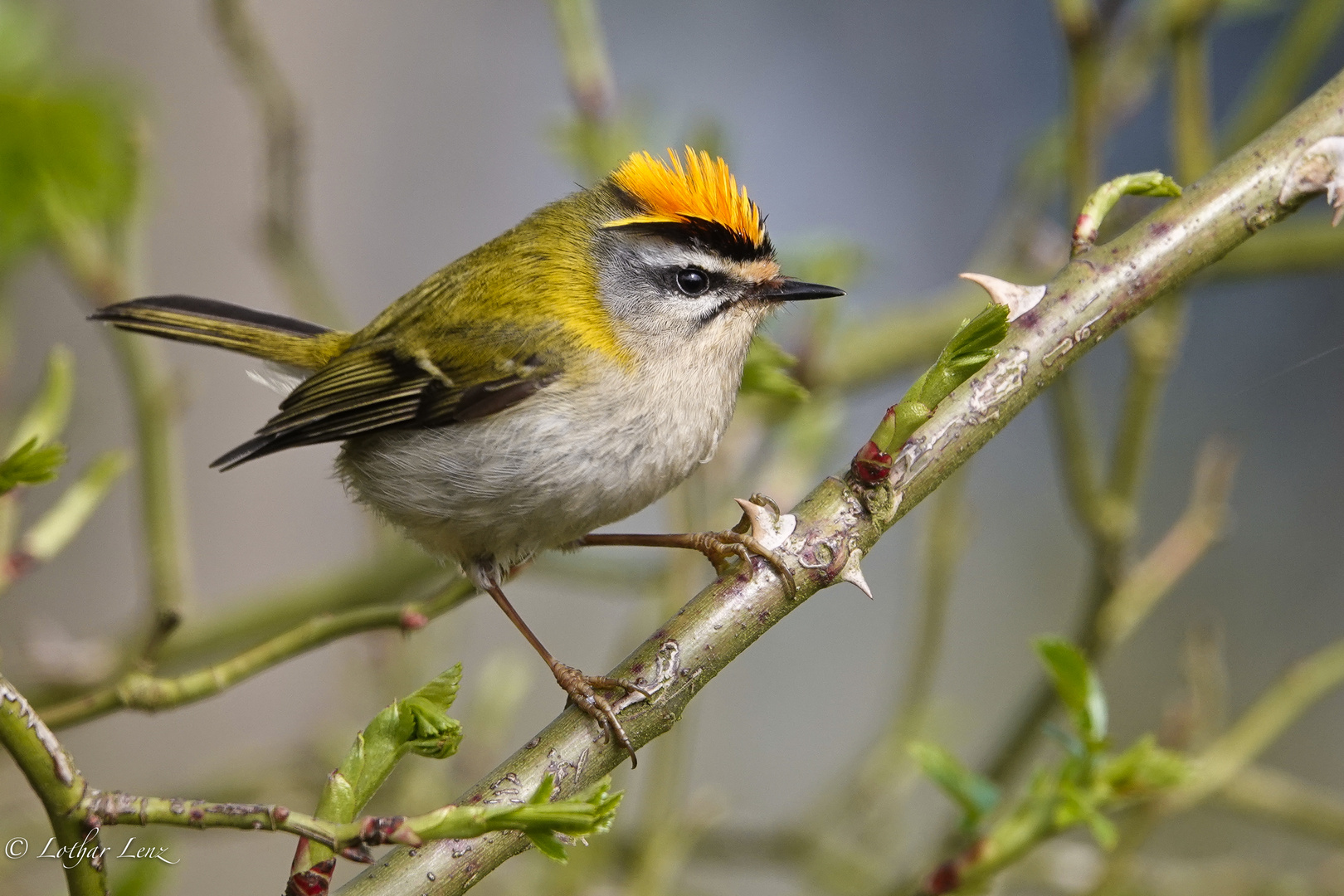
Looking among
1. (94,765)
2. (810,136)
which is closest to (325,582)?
(94,765)

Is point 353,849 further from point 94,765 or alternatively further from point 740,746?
point 740,746

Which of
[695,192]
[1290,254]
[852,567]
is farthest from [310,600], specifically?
[1290,254]

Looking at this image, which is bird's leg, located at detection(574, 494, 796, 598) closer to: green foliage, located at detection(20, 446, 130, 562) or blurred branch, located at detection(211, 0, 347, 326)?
green foliage, located at detection(20, 446, 130, 562)

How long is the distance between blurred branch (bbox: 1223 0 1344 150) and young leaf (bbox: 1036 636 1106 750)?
1.29m

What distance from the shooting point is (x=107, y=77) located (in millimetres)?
1564

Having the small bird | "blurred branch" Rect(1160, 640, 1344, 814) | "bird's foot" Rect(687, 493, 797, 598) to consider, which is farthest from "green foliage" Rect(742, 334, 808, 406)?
"blurred branch" Rect(1160, 640, 1344, 814)

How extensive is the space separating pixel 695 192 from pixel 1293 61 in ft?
3.81

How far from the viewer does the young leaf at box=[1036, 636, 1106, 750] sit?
1147 millimetres

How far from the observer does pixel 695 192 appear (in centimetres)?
175

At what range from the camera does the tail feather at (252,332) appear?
2.01 metres

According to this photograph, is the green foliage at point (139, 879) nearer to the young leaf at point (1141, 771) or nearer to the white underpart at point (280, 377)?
the young leaf at point (1141, 771)

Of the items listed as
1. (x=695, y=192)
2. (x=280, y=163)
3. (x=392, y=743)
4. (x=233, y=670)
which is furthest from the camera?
(x=280, y=163)

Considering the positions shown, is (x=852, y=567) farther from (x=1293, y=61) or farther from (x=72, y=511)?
(x=1293, y=61)

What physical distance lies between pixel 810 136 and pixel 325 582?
3.45 m
